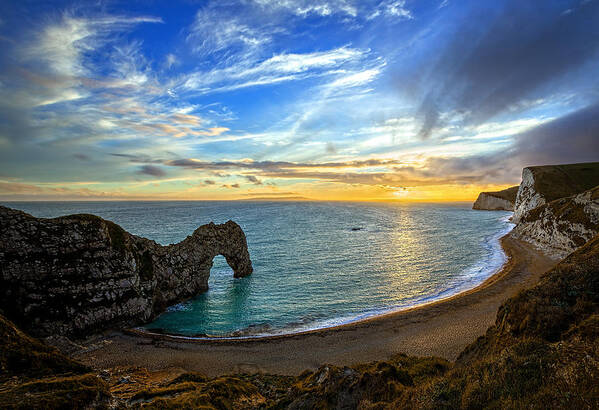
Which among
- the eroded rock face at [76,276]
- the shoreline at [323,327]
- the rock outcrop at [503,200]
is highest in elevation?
the rock outcrop at [503,200]

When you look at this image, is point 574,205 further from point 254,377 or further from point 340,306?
point 254,377

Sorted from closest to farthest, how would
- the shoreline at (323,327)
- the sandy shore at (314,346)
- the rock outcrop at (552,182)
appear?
the sandy shore at (314,346)
the shoreline at (323,327)
the rock outcrop at (552,182)

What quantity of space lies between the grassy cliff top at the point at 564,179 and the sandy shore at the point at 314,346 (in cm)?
8601

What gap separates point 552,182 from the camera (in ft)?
304

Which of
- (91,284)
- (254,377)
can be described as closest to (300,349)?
(254,377)

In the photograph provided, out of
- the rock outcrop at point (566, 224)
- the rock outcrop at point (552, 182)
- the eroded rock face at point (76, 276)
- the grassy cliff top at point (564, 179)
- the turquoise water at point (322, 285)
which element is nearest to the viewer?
the eroded rock face at point (76, 276)

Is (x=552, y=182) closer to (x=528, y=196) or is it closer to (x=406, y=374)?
(x=528, y=196)

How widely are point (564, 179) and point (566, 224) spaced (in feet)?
213

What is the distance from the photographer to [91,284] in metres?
23.9

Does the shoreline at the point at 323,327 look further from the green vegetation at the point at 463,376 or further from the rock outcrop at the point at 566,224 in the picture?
the rock outcrop at the point at 566,224

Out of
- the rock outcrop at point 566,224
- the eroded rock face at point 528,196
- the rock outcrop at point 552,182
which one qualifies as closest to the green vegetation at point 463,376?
the rock outcrop at point 566,224

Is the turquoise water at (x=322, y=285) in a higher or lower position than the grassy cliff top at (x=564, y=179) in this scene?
lower

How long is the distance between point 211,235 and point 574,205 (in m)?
65.8

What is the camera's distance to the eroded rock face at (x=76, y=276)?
21156 millimetres
